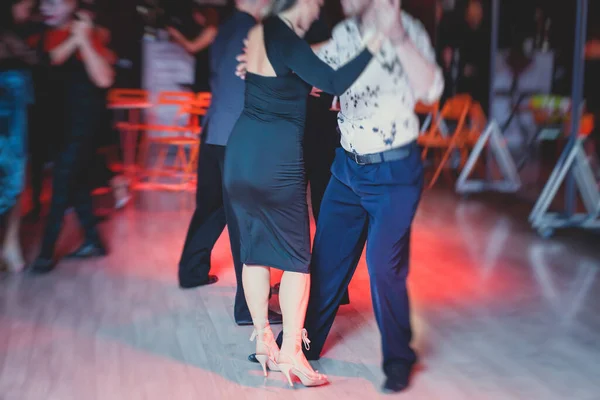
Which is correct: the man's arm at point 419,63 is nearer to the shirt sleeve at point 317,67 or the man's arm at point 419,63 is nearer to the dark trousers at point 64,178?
the shirt sleeve at point 317,67

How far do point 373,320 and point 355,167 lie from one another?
3.66 ft

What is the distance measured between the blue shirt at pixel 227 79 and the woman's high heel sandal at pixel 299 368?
1.12 metres

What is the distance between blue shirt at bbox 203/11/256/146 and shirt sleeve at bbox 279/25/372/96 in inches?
33.3

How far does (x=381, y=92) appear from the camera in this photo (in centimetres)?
246

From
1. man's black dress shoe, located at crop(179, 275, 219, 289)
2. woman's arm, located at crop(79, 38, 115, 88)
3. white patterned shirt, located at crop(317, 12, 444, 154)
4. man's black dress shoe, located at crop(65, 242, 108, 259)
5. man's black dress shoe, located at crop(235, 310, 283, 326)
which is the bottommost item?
man's black dress shoe, located at crop(65, 242, 108, 259)

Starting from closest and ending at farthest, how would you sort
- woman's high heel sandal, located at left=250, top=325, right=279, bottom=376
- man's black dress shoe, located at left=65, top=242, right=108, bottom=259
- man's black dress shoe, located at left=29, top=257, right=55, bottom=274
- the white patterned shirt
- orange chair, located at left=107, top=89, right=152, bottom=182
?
the white patterned shirt
woman's high heel sandal, located at left=250, top=325, right=279, bottom=376
man's black dress shoe, located at left=29, top=257, right=55, bottom=274
man's black dress shoe, located at left=65, top=242, right=108, bottom=259
orange chair, located at left=107, top=89, right=152, bottom=182

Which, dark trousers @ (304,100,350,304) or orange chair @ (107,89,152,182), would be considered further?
orange chair @ (107,89,152,182)

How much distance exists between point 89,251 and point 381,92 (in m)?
2.82

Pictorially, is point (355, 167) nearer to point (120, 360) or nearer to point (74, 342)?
point (120, 360)

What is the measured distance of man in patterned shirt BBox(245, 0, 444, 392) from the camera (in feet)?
7.88

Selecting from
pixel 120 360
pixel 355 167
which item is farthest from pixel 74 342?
pixel 355 167

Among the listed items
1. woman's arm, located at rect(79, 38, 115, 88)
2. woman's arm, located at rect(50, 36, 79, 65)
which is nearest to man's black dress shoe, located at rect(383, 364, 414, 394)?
woman's arm, located at rect(79, 38, 115, 88)

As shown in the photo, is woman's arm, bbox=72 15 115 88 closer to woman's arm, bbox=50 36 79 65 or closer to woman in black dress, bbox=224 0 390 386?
woman's arm, bbox=50 36 79 65

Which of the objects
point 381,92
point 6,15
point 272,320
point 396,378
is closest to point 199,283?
point 272,320
